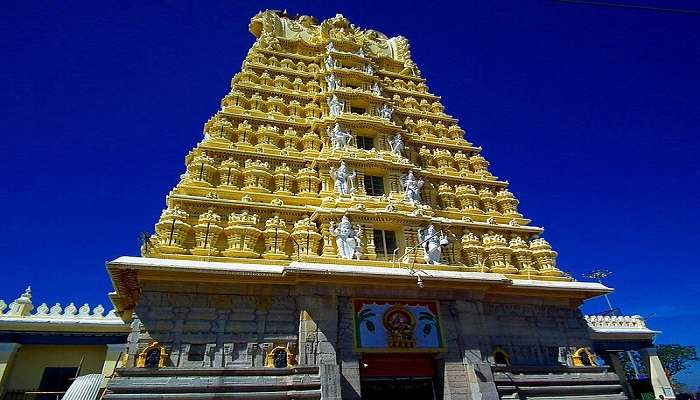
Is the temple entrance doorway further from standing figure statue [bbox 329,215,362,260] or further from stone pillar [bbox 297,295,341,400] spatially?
standing figure statue [bbox 329,215,362,260]

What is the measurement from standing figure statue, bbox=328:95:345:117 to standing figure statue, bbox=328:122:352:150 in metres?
1.04

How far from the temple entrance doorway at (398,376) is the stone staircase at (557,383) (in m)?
2.36

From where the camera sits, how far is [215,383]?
11656 millimetres

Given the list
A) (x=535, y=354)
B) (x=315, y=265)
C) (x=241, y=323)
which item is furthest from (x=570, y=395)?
(x=241, y=323)

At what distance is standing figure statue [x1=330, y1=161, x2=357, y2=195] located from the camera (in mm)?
17688

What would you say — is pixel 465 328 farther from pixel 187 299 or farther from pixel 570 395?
pixel 187 299

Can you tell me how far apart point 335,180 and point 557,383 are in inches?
452

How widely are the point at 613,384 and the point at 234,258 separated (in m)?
15.0

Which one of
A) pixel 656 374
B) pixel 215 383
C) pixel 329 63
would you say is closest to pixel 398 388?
pixel 215 383

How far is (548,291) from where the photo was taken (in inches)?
666

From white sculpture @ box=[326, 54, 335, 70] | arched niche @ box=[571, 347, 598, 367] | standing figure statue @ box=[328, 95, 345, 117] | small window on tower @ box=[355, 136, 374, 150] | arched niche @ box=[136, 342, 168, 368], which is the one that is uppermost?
white sculpture @ box=[326, 54, 335, 70]

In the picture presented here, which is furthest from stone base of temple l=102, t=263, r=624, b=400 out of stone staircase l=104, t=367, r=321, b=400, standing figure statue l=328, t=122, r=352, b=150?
standing figure statue l=328, t=122, r=352, b=150

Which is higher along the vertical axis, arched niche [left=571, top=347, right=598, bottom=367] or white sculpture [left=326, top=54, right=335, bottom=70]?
white sculpture [left=326, top=54, right=335, bottom=70]

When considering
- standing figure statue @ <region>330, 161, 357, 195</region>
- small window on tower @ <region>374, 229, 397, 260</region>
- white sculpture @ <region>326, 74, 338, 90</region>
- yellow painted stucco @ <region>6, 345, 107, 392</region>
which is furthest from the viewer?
white sculpture @ <region>326, 74, 338, 90</region>
